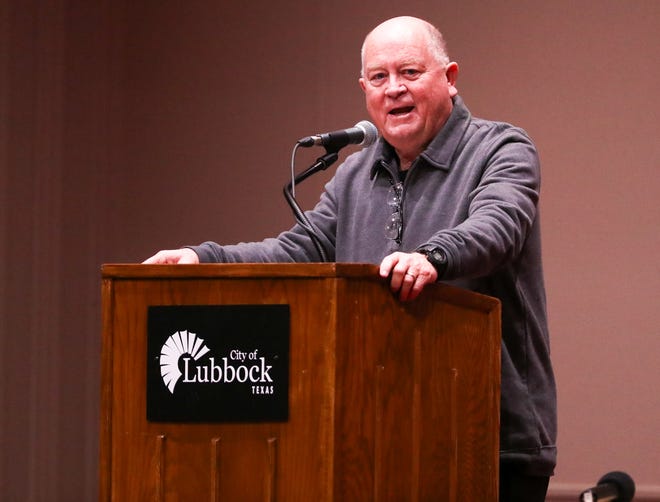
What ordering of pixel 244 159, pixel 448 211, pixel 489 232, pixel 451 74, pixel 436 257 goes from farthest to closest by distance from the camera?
pixel 244 159
pixel 451 74
pixel 448 211
pixel 489 232
pixel 436 257

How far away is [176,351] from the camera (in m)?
1.63

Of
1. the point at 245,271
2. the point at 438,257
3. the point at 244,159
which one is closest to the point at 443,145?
the point at 438,257

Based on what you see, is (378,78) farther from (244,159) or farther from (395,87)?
(244,159)

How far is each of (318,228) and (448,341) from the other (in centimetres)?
83

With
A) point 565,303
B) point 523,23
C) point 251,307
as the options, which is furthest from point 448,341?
point 523,23

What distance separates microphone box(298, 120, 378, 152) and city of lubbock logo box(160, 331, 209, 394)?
679 mm

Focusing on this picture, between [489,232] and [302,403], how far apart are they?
0.53m

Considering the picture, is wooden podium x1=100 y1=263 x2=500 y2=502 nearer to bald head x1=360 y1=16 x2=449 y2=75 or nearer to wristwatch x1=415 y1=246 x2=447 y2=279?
wristwatch x1=415 y1=246 x2=447 y2=279

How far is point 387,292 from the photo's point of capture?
5.48 ft

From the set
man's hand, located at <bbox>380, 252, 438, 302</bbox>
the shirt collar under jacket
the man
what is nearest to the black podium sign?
man's hand, located at <bbox>380, 252, 438, 302</bbox>

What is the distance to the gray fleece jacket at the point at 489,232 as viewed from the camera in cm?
206

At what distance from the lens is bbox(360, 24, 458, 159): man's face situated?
7.77ft

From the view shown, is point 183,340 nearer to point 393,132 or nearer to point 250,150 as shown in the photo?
point 393,132

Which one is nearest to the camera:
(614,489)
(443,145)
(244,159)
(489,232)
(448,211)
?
(614,489)
